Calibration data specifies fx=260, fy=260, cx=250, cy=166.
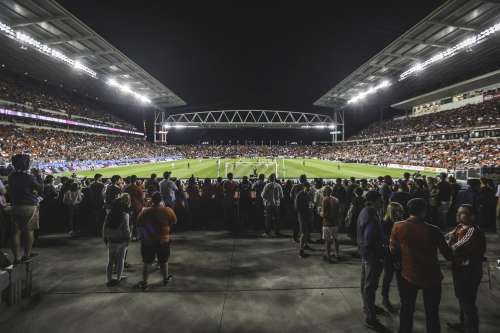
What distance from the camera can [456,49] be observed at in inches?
1211

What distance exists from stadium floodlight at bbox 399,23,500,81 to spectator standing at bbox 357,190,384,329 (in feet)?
107

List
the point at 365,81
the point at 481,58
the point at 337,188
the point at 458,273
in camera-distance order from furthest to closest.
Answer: the point at 365,81 → the point at 481,58 → the point at 337,188 → the point at 458,273

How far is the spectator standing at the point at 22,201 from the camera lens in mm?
5496

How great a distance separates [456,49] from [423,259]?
38.2 metres

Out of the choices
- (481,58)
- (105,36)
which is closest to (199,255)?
(105,36)

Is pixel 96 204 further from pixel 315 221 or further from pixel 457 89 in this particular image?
pixel 457 89

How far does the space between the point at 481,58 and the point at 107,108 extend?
86.5 m

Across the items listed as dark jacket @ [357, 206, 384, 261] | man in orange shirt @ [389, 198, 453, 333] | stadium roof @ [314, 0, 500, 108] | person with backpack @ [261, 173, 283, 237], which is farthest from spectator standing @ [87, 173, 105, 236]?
stadium roof @ [314, 0, 500, 108]

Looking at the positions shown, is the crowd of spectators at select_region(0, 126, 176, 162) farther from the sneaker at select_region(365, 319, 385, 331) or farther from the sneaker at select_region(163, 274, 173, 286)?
the sneaker at select_region(365, 319, 385, 331)

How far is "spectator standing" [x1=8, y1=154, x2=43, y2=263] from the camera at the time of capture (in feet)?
18.0

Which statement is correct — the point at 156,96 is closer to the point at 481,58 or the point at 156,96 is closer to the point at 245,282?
the point at 481,58

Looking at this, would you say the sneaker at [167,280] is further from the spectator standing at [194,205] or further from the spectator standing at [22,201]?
the spectator standing at [194,205]

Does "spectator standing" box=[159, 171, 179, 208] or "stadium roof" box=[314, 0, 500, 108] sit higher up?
"stadium roof" box=[314, 0, 500, 108]

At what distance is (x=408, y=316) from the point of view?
360 cm
